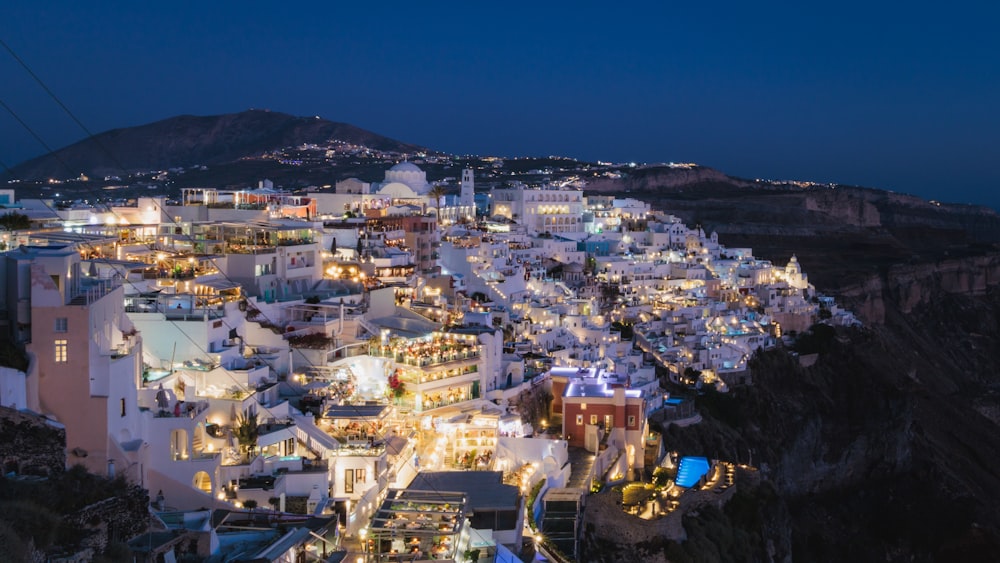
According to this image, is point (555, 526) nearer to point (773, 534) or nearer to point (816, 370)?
point (773, 534)

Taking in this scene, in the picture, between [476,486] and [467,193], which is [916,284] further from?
[476,486]

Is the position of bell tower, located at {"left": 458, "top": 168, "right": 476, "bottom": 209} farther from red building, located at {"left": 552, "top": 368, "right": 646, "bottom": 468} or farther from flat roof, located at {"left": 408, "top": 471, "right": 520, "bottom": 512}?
flat roof, located at {"left": 408, "top": 471, "right": 520, "bottom": 512}

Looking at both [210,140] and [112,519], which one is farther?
[210,140]

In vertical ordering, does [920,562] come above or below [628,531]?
below

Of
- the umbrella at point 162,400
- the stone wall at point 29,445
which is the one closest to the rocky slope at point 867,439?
the umbrella at point 162,400

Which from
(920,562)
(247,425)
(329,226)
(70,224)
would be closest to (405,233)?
(329,226)

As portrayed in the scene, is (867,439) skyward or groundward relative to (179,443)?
groundward

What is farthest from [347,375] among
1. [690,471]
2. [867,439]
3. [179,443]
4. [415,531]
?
[867,439]
